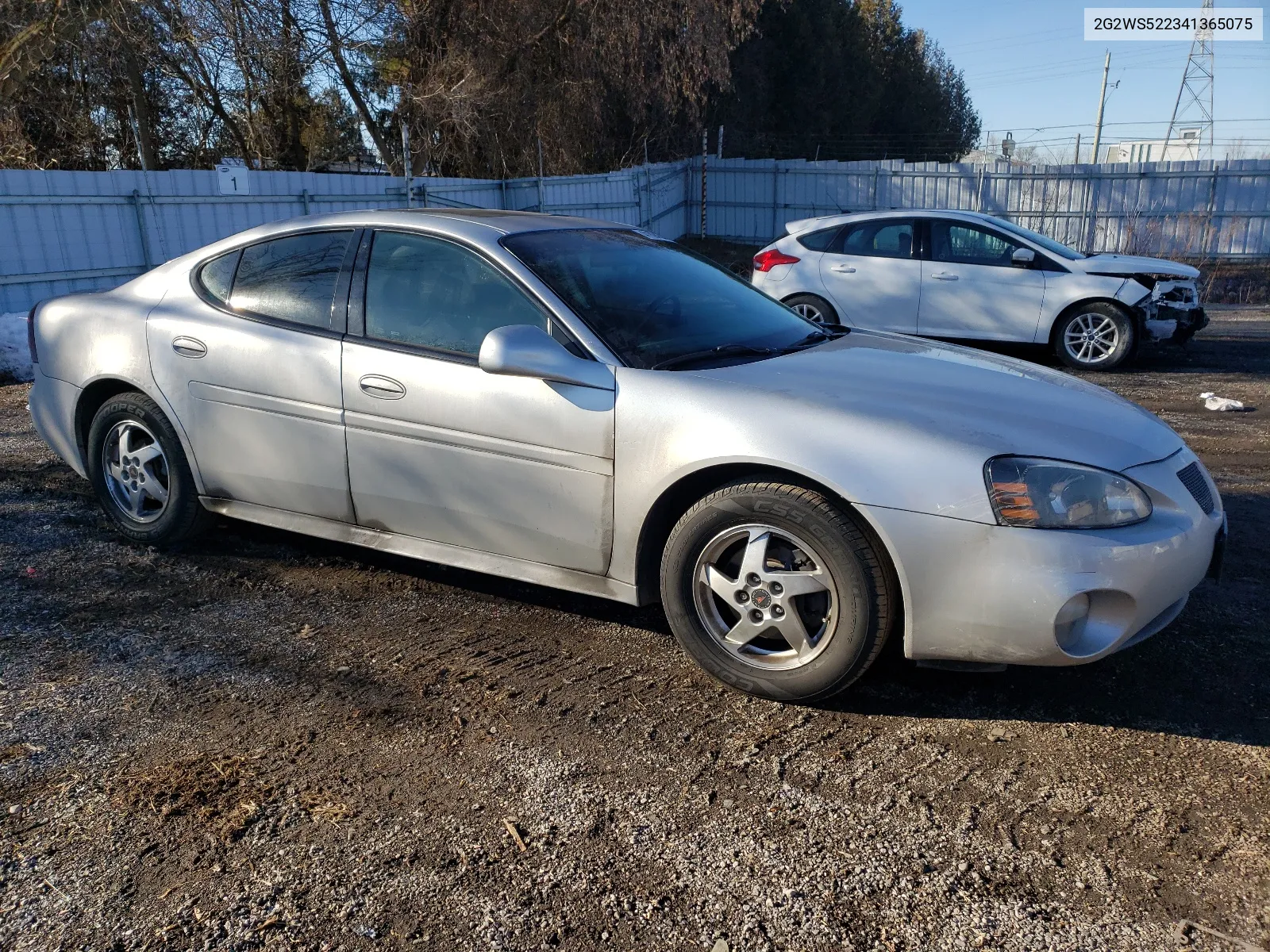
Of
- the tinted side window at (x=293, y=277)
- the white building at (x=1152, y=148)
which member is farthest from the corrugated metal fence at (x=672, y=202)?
the white building at (x=1152, y=148)

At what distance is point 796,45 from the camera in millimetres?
→ 37344

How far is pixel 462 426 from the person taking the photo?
3.71 m

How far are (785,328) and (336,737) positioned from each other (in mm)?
2376

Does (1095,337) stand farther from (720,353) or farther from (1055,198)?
(1055,198)

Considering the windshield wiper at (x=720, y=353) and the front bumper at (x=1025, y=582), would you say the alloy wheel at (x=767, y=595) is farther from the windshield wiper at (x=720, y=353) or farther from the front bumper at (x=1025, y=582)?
the windshield wiper at (x=720, y=353)

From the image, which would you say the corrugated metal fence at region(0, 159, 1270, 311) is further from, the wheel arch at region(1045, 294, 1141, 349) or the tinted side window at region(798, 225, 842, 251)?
the wheel arch at region(1045, 294, 1141, 349)

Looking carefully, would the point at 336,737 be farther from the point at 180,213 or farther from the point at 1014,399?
the point at 180,213

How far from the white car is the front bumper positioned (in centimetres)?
724

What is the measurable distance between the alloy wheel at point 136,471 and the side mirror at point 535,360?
1957 millimetres

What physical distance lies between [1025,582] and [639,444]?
127 cm

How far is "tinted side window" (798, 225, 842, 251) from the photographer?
34.6 ft

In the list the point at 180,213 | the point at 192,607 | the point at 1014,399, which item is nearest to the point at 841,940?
the point at 1014,399

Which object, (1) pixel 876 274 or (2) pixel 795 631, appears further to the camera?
(1) pixel 876 274

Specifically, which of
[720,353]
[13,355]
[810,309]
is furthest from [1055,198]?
[720,353]
